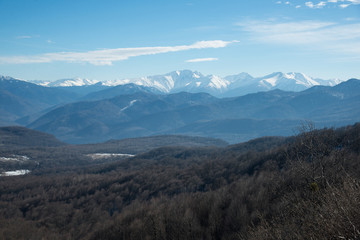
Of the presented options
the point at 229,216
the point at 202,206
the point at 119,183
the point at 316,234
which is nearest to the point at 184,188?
the point at 119,183

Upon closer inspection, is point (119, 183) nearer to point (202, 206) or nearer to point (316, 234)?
point (202, 206)

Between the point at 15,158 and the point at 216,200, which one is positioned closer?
the point at 216,200

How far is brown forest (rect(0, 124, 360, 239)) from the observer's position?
8.99 metres

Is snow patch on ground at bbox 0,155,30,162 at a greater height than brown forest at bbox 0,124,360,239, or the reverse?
brown forest at bbox 0,124,360,239

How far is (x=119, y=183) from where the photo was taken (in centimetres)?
5766

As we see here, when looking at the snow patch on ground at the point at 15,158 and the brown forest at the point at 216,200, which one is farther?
the snow patch on ground at the point at 15,158

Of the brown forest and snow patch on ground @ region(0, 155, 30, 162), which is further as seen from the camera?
snow patch on ground @ region(0, 155, 30, 162)

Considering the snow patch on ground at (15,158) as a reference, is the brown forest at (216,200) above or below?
above

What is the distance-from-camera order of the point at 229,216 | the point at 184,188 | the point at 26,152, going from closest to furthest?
1. the point at 229,216
2. the point at 184,188
3. the point at 26,152

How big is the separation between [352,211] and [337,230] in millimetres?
768

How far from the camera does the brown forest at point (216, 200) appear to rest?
8992mm

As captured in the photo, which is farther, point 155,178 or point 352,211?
point 155,178

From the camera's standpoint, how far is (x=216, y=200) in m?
22.0

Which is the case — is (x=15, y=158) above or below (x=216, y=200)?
below
